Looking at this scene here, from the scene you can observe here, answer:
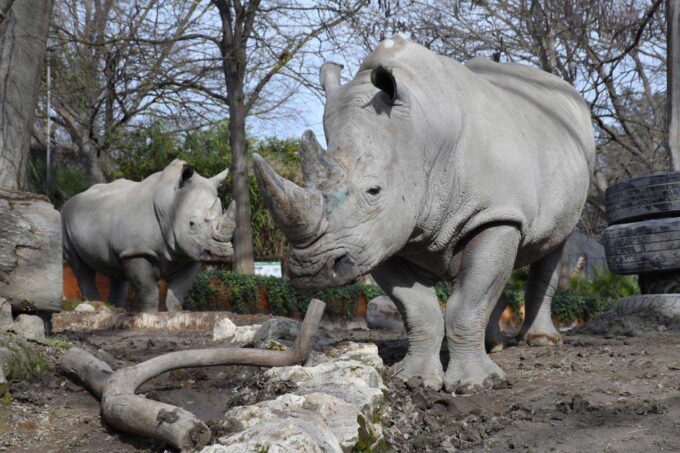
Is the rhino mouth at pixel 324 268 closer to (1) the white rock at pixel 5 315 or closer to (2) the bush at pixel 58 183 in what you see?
(1) the white rock at pixel 5 315

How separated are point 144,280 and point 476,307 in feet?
21.7

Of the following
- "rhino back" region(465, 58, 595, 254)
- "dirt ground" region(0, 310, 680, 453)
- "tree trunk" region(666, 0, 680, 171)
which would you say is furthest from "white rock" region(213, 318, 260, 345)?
"tree trunk" region(666, 0, 680, 171)

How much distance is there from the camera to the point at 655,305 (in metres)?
7.43

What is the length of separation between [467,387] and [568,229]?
1876mm

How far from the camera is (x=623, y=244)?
7742mm

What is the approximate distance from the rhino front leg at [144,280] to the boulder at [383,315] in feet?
8.58

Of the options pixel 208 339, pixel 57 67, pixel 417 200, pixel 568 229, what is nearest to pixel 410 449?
pixel 417 200

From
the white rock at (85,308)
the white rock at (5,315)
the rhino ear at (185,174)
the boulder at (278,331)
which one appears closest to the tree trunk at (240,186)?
the rhino ear at (185,174)

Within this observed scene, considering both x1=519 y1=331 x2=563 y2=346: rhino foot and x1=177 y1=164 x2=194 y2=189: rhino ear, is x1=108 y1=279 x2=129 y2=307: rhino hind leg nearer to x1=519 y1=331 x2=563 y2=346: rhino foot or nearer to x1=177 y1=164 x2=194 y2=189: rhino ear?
x1=177 y1=164 x2=194 y2=189: rhino ear

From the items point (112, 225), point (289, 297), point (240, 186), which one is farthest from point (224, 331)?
point (240, 186)

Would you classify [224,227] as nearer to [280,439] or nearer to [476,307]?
[476,307]

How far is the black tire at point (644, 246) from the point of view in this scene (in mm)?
7488

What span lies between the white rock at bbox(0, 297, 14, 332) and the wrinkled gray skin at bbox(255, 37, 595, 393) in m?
1.65

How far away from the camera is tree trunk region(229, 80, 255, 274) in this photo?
14.9 metres
